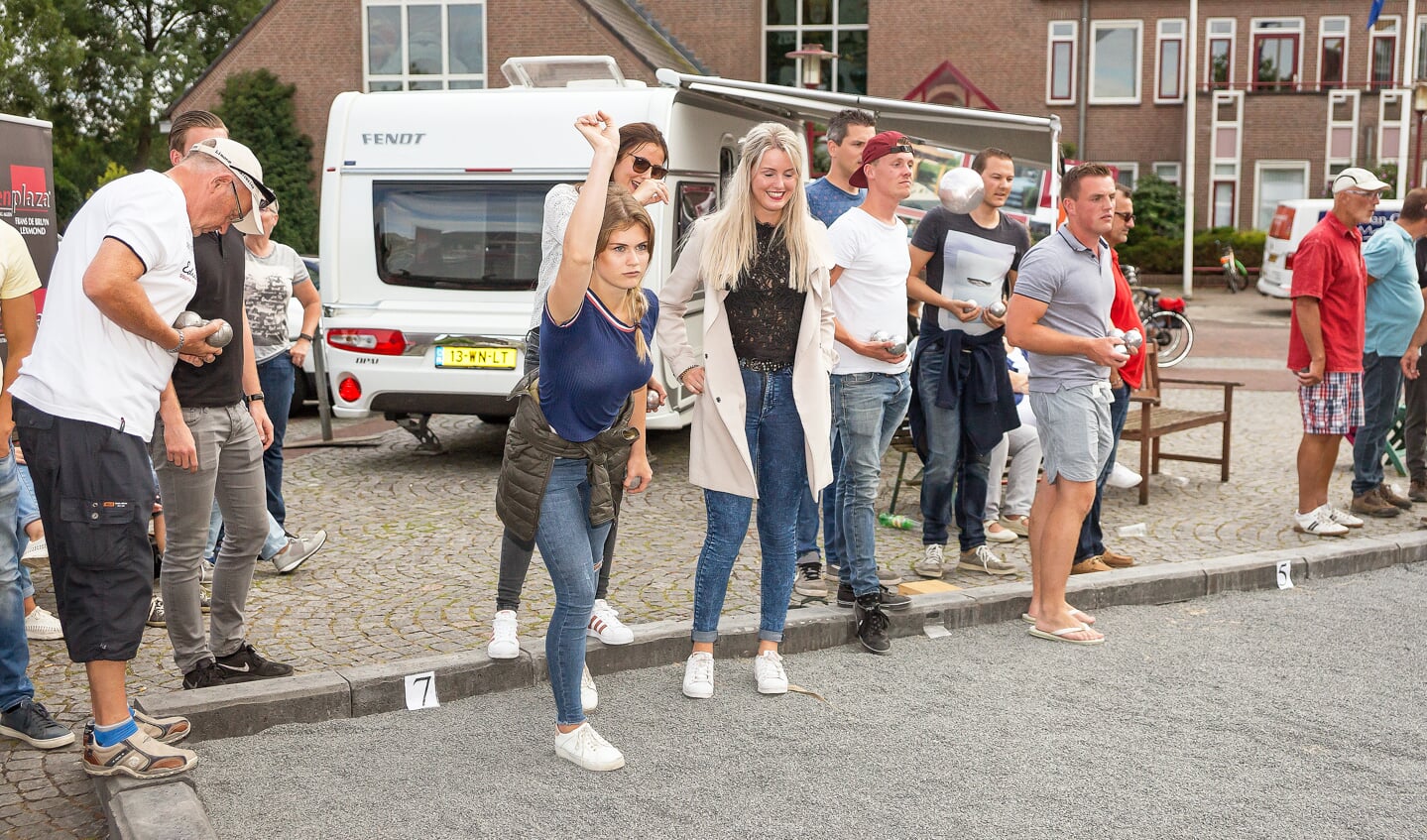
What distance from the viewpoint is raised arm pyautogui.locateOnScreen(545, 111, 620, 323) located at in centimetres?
378

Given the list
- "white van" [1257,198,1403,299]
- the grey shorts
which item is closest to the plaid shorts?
the grey shorts

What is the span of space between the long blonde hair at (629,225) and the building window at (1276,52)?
39.0m

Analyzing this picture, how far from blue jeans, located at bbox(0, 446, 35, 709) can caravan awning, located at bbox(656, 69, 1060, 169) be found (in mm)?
5536

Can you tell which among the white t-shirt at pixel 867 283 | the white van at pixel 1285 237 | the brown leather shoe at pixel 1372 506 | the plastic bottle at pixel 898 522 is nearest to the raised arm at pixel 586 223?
the white t-shirt at pixel 867 283

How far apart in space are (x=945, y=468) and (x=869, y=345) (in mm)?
1291

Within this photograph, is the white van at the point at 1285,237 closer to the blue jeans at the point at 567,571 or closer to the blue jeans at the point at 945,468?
the blue jeans at the point at 945,468

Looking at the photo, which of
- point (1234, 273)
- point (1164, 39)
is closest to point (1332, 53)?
point (1164, 39)

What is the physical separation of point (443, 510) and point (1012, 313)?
12.7 ft

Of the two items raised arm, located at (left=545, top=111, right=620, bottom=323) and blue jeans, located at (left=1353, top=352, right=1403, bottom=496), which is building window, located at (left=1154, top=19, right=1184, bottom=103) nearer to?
blue jeans, located at (left=1353, top=352, right=1403, bottom=496)

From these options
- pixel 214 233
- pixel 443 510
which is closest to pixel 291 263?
pixel 443 510

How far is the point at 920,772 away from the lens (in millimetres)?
4195

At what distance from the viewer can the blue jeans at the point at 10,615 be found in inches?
167

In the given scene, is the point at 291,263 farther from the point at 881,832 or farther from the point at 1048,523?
the point at 881,832

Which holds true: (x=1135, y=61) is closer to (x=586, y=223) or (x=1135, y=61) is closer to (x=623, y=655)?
(x=623, y=655)
